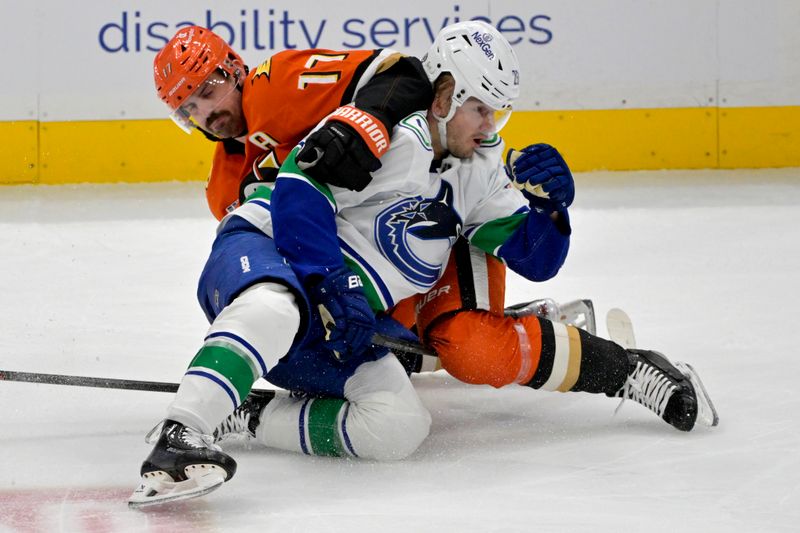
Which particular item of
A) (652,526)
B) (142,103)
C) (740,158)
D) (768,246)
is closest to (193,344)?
(652,526)

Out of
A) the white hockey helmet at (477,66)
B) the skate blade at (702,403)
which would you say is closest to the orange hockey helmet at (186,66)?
the white hockey helmet at (477,66)

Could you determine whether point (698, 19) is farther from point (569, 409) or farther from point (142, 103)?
point (569, 409)

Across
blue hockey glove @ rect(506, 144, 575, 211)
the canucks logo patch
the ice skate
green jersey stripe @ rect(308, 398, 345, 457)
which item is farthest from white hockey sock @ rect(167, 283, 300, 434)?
the ice skate

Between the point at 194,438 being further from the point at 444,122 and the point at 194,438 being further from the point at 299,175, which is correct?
the point at 444,122

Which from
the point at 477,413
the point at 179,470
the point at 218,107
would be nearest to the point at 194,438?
the point at 179,470

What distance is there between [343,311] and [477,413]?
0.58 m

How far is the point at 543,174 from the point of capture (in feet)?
8.05

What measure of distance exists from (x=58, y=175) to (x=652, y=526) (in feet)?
13.4

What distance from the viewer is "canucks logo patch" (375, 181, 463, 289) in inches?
98.3

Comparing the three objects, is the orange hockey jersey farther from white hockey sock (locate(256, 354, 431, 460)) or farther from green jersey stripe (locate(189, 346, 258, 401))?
green jersey stripe (locate(189, 346, 258, 401))

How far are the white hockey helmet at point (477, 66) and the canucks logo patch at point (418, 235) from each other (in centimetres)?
19

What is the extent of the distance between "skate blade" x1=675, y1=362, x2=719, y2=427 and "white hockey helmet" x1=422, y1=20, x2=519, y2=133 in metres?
0.64

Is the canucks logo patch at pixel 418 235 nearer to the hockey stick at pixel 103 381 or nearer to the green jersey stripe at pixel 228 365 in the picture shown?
the hockey stick at pixel 103 381

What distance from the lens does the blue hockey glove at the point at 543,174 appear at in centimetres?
246
